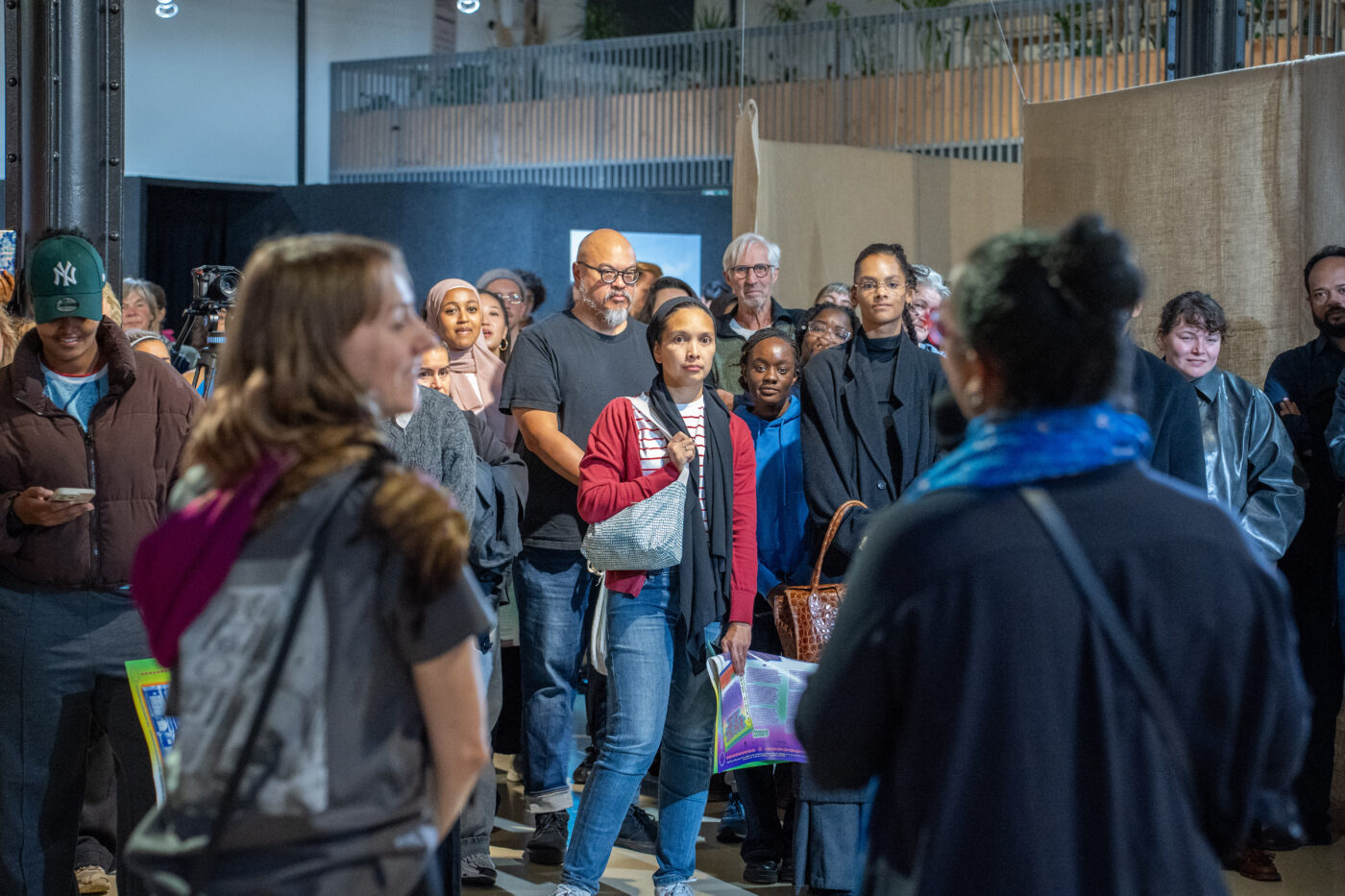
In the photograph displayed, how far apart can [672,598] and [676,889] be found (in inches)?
29.3

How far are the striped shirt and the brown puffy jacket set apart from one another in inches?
45.3

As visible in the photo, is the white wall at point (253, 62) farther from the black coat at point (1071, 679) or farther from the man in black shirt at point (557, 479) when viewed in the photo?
the black coat at point (1071, 679)

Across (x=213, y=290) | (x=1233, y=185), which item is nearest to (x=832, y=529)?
(x=213, y=290)

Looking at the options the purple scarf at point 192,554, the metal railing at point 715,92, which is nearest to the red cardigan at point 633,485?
the purple scarf at point 192,554

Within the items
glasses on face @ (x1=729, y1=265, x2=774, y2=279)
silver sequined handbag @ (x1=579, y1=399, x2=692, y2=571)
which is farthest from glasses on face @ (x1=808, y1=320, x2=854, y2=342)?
silver sequined handbag @ (x1=579, y1=399, x2=692, y2=571)

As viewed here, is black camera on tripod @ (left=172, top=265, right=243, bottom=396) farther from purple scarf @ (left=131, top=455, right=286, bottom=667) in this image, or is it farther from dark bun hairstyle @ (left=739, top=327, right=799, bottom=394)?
purple scarf @ (left=131, top=455, right=286, bottom=667)

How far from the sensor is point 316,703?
1.47 meters

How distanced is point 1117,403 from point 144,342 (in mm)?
3850

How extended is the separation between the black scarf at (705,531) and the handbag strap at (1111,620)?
2216mm

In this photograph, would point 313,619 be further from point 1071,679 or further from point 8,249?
point 8,249

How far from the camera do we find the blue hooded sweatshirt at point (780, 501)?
407 cm

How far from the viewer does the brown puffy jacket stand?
3055mm

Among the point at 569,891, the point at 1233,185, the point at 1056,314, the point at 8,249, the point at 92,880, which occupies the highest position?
the point at 1233,185

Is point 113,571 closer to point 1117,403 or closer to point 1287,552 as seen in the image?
point 1117,403
